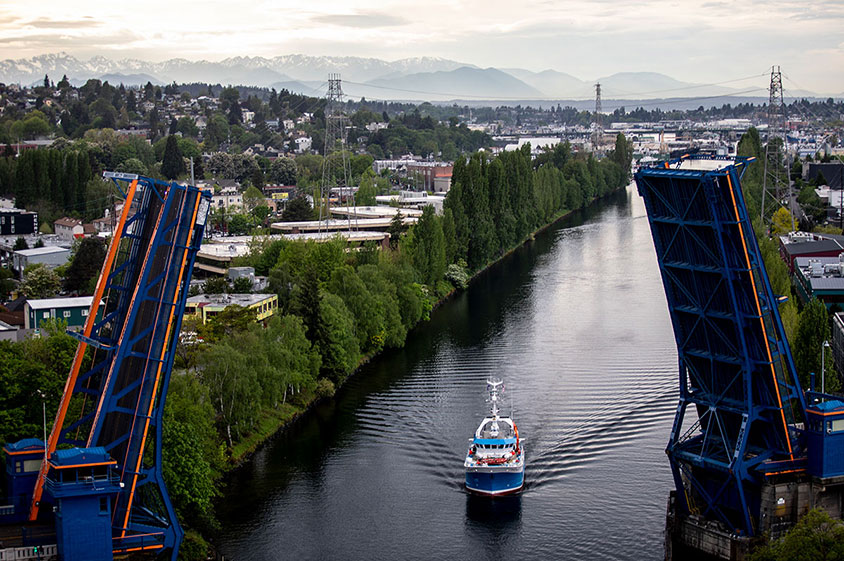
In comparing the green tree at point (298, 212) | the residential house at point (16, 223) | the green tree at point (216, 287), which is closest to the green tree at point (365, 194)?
the green tree at point (298, 212)

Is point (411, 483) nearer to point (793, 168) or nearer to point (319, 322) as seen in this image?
point (319, 322)

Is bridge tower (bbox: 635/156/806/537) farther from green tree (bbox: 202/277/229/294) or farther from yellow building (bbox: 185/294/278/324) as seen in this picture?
green tree (bbox: 202/277/229/294)

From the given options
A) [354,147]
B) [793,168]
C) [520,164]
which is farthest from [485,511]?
[354,147]

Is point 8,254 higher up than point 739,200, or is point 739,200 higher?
point 739,200

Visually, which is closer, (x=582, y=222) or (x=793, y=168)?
(x=582, y=222)

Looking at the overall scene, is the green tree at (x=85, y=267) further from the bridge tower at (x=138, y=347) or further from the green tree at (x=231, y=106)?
the green tree at (x=231, y=106)

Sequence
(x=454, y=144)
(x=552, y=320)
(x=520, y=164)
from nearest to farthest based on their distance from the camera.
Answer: (x=552, y=320) < (x=520, y=164) < (x=454, y=144)

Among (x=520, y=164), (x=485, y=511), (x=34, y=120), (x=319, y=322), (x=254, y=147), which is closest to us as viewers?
(x=485, y=511)

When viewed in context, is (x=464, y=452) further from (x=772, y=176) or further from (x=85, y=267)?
(x=772, y=176)

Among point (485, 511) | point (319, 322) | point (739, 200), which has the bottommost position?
point (485, 511)
